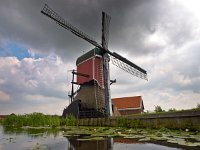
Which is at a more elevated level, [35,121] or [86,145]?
[35,121]

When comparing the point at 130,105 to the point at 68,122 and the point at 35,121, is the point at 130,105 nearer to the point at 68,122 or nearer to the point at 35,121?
the point at 68,122

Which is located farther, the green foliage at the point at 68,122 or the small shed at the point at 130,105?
the small shed at the point at 130,105

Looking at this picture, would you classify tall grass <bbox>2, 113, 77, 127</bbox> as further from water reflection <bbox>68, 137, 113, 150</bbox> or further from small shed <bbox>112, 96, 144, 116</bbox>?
small shed <bbox>112, 96, 144, 116</bbox>

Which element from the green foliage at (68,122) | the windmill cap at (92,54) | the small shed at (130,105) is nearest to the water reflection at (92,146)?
the green foliage at (68,122)

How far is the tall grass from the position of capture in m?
16.3

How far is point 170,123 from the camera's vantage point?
353 inches

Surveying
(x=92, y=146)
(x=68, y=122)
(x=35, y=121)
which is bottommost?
(x=92, y=146)

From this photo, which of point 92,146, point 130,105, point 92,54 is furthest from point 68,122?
point 130,105

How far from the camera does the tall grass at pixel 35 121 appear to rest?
53.4 feet

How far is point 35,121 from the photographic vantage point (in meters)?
16.4

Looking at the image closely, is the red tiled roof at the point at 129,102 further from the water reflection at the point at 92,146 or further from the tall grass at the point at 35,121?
the water reflection at the point at 92,146

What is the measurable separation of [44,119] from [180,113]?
34.8 ft

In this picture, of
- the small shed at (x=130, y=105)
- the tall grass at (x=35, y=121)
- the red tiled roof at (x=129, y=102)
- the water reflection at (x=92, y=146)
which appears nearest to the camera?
the water reflection at (x=92, y=146)

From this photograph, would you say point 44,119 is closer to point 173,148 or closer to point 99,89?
point 99,89
